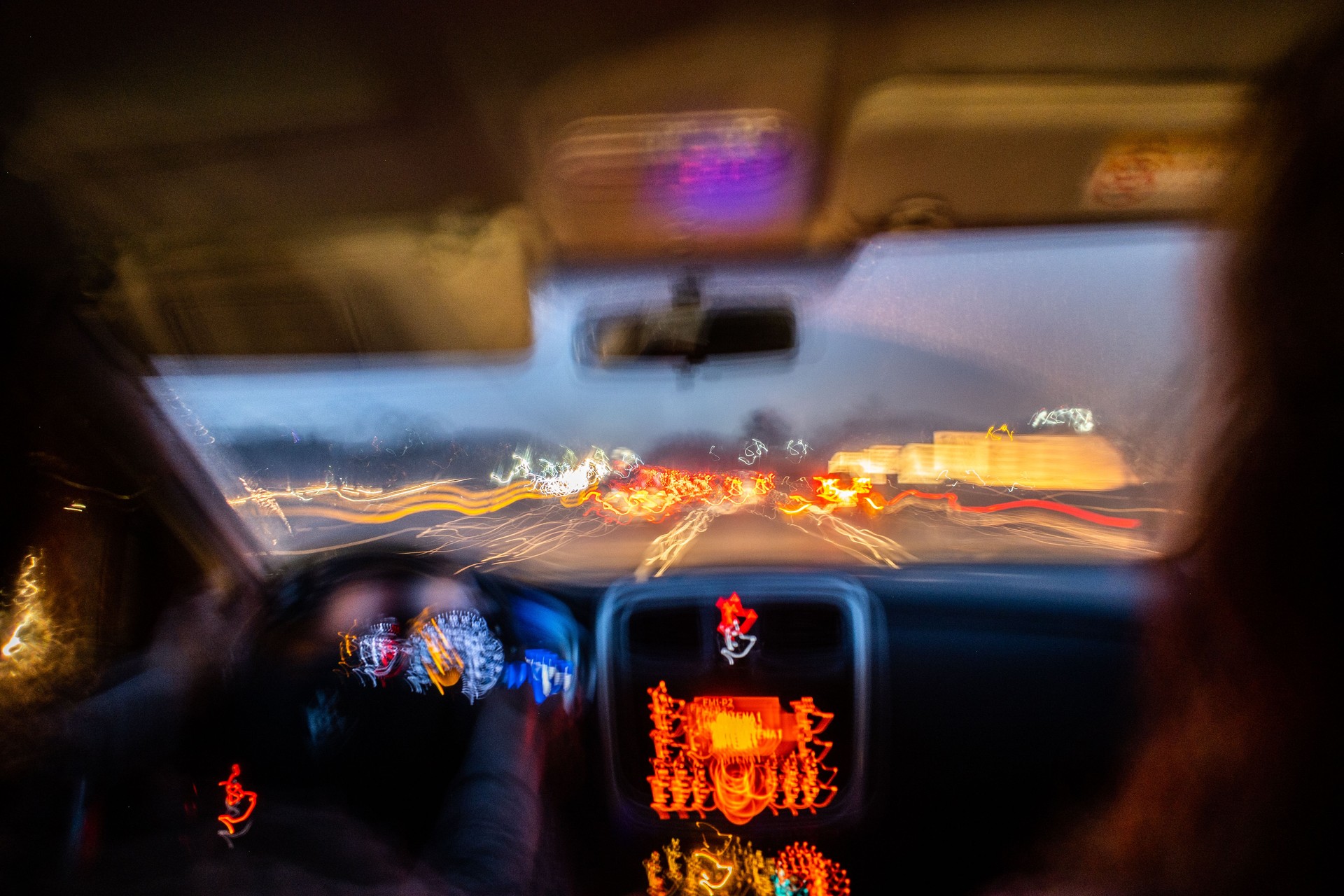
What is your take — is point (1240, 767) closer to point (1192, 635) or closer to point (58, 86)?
point (1192, 635)

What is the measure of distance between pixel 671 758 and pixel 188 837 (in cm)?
204

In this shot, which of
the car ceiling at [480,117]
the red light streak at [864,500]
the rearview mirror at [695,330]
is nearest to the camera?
the car ceiling at [480,117]

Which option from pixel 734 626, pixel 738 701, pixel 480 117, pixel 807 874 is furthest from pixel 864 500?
pixel 480 117

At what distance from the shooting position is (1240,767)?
106 inches

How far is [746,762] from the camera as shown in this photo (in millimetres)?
3129

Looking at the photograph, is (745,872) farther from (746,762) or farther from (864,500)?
(864,500)

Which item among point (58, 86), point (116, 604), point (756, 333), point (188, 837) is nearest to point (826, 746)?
point (756, 333)

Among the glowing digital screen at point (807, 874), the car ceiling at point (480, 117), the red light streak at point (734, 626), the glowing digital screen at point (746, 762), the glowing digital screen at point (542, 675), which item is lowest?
the glowing digital screen at point (807, 874)

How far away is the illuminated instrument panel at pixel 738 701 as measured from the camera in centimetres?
313

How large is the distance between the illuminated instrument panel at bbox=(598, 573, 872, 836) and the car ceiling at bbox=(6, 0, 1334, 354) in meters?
1.50

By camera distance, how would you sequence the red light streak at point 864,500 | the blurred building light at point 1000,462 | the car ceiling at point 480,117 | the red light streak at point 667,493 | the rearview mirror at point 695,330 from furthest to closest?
the red light streak at point 667,493 → the red light streak at point 864,500 → the blurred building light at point 1000,462 → the rearview mirror at point 695,330 → the car ceiling at point 480,117

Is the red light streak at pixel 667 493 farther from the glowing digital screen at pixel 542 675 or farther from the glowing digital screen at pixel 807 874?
the glowing digital screen at pixel 807 874

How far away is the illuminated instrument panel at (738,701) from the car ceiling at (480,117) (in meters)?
1.50

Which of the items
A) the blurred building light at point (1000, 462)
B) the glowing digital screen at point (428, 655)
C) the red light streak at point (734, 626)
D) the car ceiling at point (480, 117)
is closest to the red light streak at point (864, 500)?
the blurred building light at point (1000, 462)
